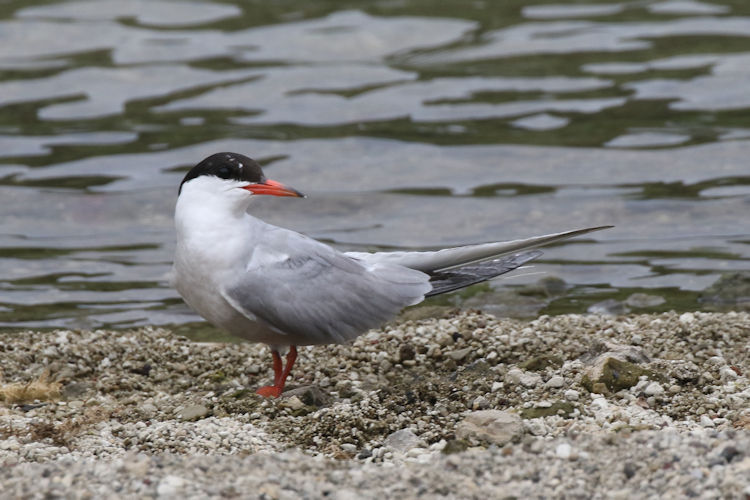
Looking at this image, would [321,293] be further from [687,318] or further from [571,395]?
[687,318]

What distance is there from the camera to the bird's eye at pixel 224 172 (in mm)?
5027

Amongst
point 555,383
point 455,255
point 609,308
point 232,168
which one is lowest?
point 609,308

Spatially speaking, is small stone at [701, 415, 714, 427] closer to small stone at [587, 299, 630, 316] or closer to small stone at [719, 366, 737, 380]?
small stone at [719, 366, 737, 380]

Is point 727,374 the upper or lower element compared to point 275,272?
lower

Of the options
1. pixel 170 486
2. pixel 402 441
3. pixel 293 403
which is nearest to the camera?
pixel 170 486

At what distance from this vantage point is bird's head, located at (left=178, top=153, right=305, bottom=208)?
5.02 m

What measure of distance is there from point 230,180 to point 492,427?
Result: 65.5 inches

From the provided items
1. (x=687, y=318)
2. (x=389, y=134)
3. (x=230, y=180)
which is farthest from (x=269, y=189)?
(x=389, y=134)

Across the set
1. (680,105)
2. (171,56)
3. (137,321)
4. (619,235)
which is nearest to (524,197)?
(619,235)

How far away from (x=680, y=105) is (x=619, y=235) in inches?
107

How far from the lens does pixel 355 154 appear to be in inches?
392

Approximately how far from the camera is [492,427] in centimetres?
417

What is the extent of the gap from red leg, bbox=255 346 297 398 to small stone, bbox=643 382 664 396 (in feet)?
5.16

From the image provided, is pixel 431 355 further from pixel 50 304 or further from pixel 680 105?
pixel 680 105
